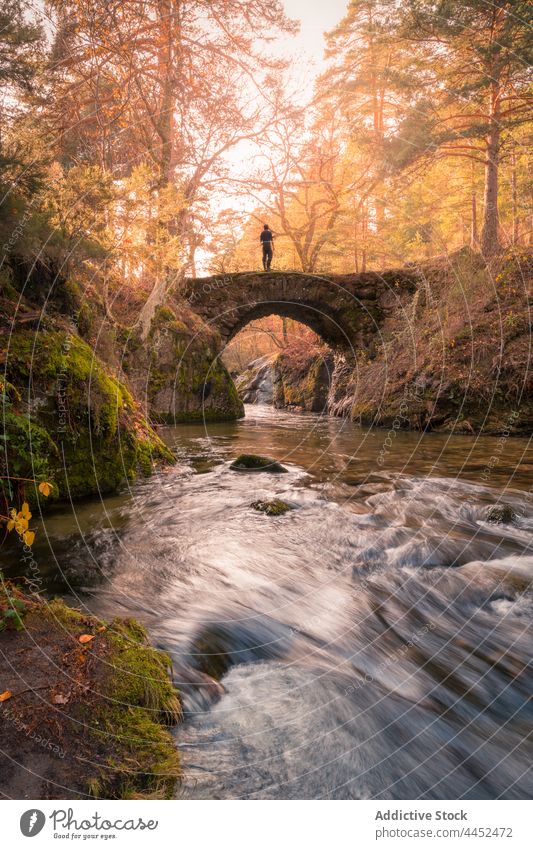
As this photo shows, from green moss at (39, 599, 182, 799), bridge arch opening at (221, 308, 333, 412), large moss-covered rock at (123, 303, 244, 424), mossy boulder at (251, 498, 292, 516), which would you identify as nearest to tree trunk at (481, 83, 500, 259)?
bridge arch opening at (221, 308, 333, 412)

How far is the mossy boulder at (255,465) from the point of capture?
28.1ft

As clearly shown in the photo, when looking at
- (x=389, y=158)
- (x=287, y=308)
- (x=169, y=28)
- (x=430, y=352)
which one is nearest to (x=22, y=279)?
(x=169, y=28)

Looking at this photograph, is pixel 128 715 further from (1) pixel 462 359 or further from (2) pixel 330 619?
(1) pixel 462 359

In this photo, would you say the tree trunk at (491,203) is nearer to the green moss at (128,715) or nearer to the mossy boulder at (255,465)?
the mossy boulder at (255,465)

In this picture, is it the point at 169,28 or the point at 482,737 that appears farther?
the point at 169,28

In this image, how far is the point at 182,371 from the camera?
16391 mm

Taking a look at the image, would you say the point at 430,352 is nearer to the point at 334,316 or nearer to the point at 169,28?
the point at 334,316

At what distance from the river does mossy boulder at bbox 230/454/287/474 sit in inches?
38.4

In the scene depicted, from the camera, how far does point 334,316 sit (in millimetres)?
19438

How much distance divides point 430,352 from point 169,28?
11030 mm

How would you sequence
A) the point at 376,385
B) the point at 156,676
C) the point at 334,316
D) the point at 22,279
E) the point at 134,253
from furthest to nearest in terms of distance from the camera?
1. the point at 334,316
2. the point at 376,385
3. the point at 134,253
4. the point at 22,279
5. the point at 156,676

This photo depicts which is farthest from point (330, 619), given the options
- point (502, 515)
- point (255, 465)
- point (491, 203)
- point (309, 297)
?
point (309, 297)

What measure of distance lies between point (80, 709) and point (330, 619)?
218cm

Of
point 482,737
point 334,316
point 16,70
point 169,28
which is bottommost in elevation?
point 482,737
